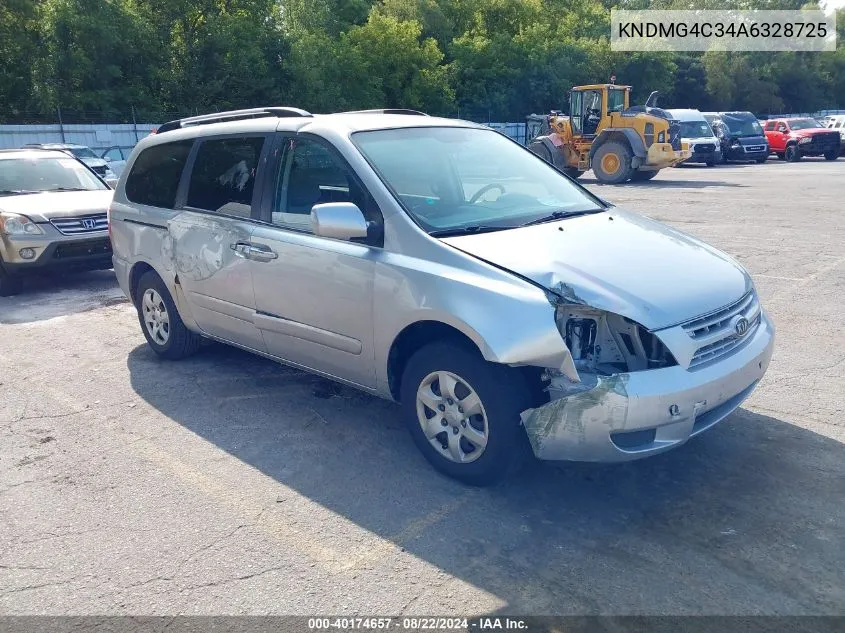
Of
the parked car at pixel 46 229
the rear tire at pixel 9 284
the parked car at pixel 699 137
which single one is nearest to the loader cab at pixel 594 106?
the parked car at pixel 699 137

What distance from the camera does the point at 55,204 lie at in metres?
8.98

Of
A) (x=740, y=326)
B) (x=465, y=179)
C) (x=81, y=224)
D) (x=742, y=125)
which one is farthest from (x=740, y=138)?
(x=740, y=326)

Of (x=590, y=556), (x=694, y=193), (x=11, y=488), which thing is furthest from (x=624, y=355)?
(x=694, y=193)

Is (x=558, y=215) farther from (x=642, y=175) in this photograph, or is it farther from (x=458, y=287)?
(x=642, y=175)

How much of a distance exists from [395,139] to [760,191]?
51.4ft

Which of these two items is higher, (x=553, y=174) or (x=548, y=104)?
(x=548, y=104)

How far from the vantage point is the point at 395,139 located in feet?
15.2

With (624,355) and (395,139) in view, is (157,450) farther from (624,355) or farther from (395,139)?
(624,355)

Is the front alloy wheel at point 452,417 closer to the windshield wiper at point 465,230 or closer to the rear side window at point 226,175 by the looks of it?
the windshield wiper at point 465,230

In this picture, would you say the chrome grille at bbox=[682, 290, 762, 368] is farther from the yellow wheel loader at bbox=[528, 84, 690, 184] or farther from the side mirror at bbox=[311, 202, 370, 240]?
the yellow wheel loader at bbox=[528, 84, 690, 184]

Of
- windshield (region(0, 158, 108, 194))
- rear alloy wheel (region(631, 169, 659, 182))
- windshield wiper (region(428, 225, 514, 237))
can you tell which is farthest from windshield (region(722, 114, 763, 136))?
windshield wiper (region(428, 225, 514, 237))

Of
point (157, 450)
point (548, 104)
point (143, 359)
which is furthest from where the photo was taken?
point (548, 104)

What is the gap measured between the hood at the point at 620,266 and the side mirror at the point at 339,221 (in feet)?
1.56

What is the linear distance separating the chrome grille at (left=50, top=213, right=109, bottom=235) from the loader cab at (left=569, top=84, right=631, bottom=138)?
1679 centimetres
